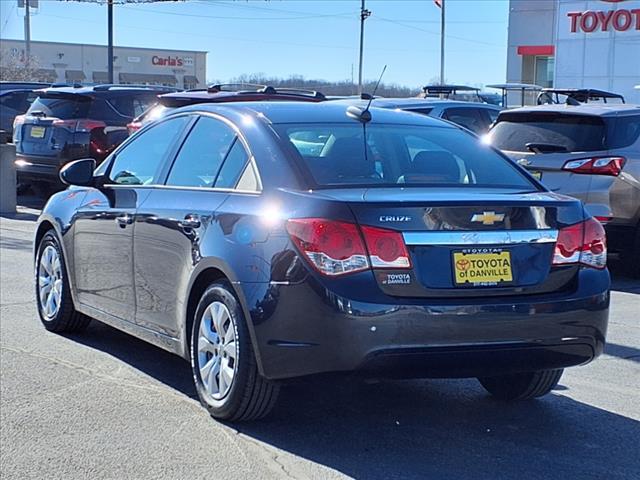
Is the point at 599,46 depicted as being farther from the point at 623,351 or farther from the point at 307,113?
the point at 307,113

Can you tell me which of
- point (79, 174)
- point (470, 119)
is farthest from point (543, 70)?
point (79, 174)

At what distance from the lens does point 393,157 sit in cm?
561

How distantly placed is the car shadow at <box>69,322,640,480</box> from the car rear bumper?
0.24 metres

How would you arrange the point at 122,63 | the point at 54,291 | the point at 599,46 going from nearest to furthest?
1. the point at 54,291
2. the point at 599,46
3. the point at 122,63

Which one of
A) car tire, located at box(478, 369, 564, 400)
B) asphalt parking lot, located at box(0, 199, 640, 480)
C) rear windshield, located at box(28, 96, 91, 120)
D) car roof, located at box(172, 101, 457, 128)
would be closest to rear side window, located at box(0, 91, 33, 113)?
rear windshield, located at box(28, 96, 91, 120)

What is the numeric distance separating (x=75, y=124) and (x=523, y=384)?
11.0 metres

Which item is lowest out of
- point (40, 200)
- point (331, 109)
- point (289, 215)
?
point (40, 200)

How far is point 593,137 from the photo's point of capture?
33.3ft

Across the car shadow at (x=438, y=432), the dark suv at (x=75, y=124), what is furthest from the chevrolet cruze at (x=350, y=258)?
the dark suv at (x=75, y=124)

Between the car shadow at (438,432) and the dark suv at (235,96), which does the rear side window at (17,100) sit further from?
the car shadow at (438,432)

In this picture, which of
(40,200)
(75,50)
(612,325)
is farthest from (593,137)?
(75,50)

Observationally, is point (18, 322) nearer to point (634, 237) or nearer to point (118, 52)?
point (634, 237)

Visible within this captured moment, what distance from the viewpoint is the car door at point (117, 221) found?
6262mm

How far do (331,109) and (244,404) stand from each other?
190 centimetres
